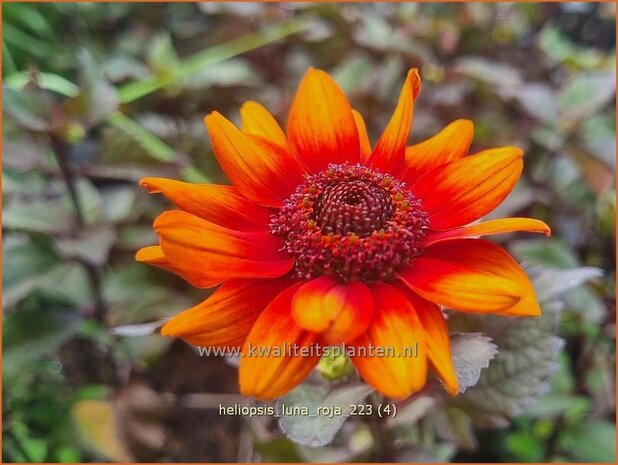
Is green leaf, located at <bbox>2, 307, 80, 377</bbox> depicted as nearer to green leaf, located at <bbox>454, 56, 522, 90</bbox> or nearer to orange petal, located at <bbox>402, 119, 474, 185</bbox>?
orange petal, located at <bbox>402, 119, 474, 185</bbox>

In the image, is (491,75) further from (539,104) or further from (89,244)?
(89,244)

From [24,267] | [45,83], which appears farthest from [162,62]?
[24,267]

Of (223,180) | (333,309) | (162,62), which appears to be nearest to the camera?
(333,309)

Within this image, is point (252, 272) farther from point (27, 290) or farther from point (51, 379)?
point (51, 379)

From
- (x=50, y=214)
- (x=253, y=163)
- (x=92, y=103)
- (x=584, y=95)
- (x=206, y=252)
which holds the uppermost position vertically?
(x=584, y=95)

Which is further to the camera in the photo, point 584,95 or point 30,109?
point 584,95

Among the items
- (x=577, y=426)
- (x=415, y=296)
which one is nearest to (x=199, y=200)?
(x=415, y=296)
